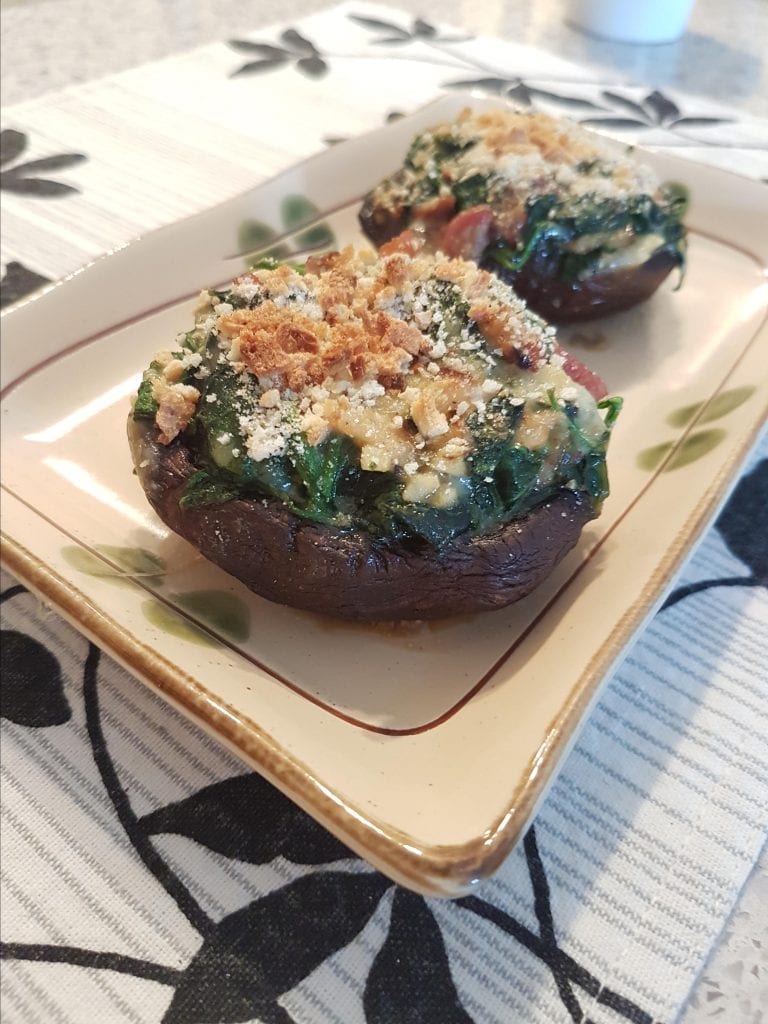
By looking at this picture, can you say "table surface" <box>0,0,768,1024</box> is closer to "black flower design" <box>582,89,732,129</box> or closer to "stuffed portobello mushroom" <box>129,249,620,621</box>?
"black flower design" <box>582,89,732,129</box>

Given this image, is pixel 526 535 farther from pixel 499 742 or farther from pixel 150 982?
pixel 150 982

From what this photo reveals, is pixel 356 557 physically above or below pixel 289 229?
below

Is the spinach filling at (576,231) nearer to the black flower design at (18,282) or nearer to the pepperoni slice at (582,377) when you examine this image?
the pepperoni slice at (582,377)

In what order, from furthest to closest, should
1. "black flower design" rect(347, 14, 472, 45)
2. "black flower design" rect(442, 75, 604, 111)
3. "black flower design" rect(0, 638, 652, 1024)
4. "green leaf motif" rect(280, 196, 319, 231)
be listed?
1. "black flower design" rect(347, 14, 472, 45)
2. "black flower design" rect(442, 75, 604, 111)
3. "green leaf motif" rect(280, 196, 319, 231)
4. "black flower design" rect(0, 638, 652, 1024)

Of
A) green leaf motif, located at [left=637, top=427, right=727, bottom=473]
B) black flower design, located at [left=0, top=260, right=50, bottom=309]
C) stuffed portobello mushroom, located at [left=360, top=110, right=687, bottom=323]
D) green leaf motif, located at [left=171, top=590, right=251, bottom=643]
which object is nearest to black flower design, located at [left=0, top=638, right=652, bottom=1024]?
green leaf motif, located at [left=171, top=590, right=251, bottom=643]

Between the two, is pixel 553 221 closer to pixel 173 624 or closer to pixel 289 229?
pixel 289 229

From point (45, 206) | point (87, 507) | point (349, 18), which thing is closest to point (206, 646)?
point (87, 507)

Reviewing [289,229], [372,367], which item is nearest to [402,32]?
[289,229]
